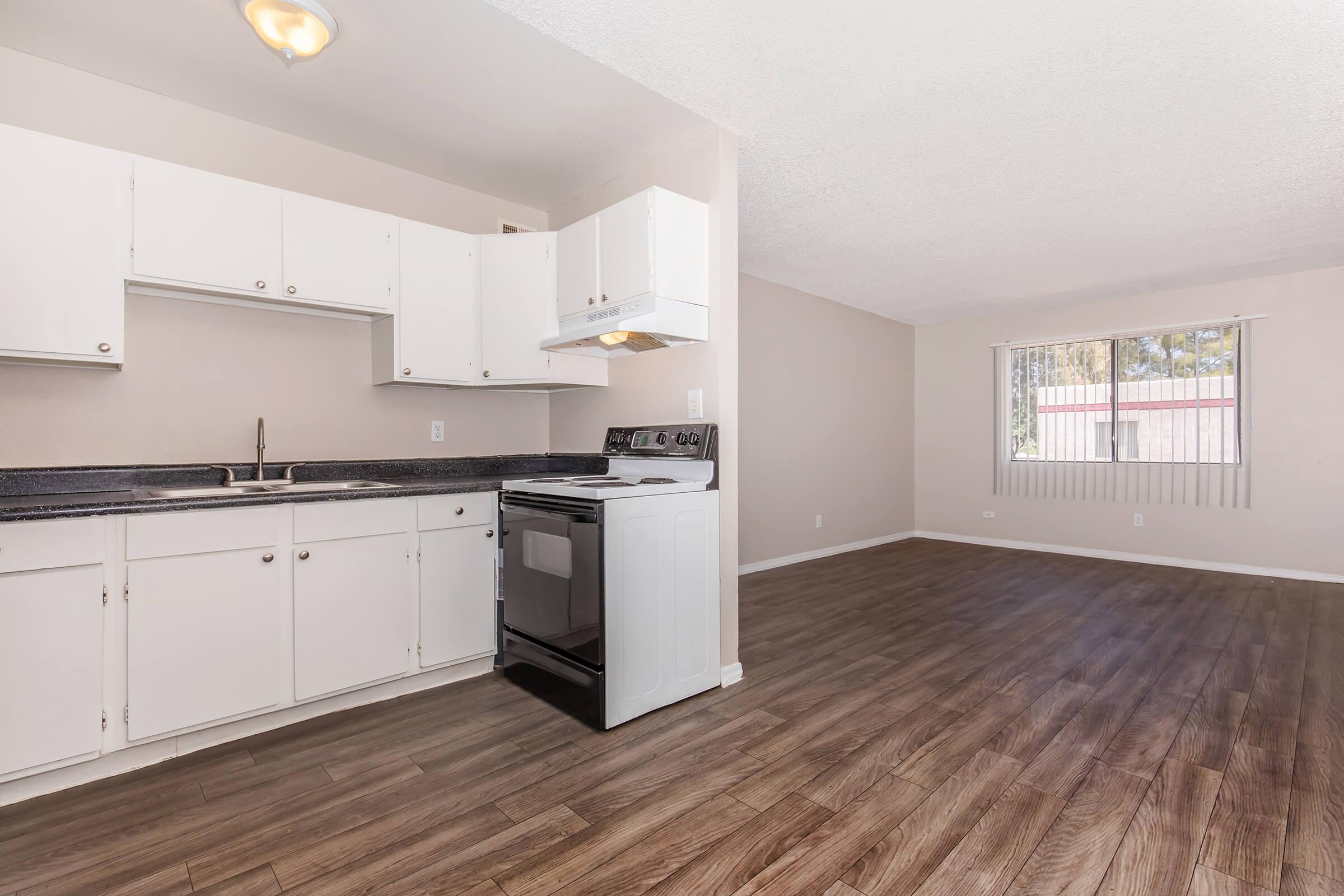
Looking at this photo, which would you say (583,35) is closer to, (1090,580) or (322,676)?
(322,676)

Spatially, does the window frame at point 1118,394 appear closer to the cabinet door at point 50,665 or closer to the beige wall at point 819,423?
the beige wall at point 819,423

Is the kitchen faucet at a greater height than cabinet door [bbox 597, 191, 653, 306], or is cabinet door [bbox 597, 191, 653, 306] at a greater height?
cabinet door [bbox 597, 191, 653, 306]

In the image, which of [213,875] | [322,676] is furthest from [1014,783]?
[322,676]

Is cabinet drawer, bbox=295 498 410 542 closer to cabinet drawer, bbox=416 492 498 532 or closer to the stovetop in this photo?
cabinet drawer, bbox=416 492 498 532

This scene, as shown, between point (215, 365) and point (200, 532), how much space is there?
3.17 feet

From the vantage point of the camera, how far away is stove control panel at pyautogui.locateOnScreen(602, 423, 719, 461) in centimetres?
274

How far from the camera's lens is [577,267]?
309 centimetres

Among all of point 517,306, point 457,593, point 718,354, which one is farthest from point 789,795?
point 517,306

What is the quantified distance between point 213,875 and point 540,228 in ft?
11.0

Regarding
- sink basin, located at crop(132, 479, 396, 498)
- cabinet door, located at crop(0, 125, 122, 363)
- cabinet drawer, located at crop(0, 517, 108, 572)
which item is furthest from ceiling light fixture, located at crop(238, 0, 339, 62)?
cabinet drawer, located at crop(0, 517, 108, 572)

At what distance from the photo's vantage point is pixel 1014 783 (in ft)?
6.57

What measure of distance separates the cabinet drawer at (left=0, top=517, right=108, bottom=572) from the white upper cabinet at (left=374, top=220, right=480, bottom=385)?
4.31 ft

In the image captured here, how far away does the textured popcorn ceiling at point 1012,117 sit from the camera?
2.17 m

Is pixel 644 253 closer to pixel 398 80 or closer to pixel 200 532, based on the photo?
pixel 398 80
